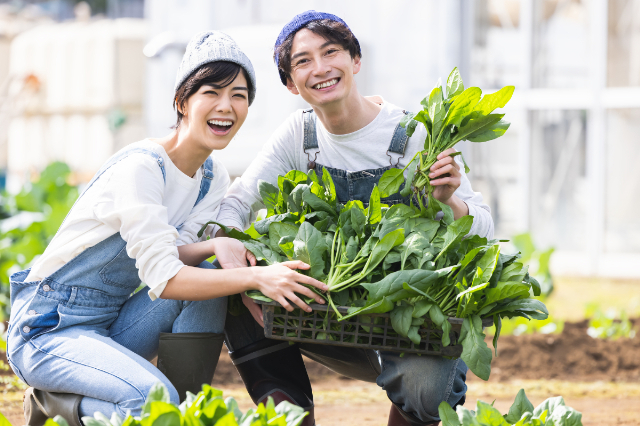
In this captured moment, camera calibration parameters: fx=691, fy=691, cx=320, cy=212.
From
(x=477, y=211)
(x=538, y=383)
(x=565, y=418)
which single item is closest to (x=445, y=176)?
(x=477, y=211)

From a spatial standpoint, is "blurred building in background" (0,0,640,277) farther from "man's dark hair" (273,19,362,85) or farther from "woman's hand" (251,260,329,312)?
"woman's hand" (251,260,329,312)

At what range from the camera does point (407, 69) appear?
6.85m

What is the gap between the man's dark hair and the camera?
7.08 ft

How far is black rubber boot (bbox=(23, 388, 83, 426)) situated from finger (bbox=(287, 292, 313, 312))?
2.14 ft

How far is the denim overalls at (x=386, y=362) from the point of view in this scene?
190cm

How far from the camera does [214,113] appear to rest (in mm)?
1979

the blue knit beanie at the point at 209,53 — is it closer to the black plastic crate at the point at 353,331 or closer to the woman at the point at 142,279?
the woman at the point at 142,279

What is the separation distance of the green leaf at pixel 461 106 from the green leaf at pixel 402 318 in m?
0.50

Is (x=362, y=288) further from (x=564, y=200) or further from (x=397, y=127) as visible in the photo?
(x=564, y=200)

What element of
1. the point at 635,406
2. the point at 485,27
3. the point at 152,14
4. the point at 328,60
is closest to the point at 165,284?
the point at 328,60

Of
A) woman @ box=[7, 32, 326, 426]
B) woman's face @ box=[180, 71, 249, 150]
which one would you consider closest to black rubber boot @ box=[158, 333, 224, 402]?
woman @ box=[7, 32, 326, 426]

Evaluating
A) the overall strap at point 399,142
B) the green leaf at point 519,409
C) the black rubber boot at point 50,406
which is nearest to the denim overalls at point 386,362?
the overall strap at point 399,142

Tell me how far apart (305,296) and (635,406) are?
6.76 ft

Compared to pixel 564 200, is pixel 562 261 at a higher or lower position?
lower
